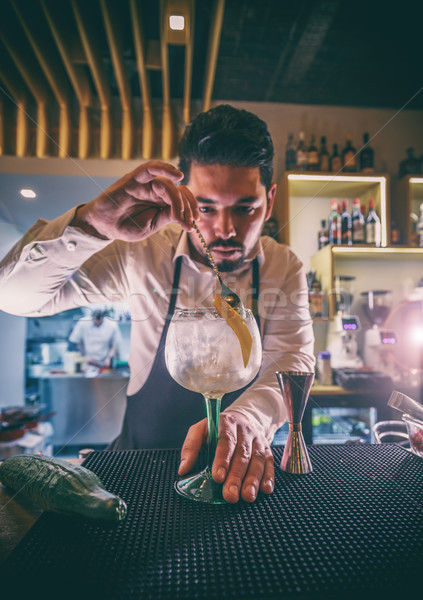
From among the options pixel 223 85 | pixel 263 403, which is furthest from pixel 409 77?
pixel 263 403

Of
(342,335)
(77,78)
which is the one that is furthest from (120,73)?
(342,335)

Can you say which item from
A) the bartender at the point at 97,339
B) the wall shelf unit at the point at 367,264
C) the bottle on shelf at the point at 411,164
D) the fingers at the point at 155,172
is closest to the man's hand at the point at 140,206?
the fingers at the point at 155,172

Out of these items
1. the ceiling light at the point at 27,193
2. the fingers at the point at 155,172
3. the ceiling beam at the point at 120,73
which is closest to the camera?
the fingers at the point at 155,172

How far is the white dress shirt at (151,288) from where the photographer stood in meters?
1.19

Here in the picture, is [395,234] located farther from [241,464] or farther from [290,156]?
[241,464]

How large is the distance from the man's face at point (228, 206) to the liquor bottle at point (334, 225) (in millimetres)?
1698

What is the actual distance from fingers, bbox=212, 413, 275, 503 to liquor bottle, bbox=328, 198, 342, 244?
2.49 m

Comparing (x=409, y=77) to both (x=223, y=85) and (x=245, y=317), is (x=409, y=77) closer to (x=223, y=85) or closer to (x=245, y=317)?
(x=223, y=85)

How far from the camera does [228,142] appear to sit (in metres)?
1.34

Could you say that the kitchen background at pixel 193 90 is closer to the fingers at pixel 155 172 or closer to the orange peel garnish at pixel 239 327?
the fingers at pixel 155 172

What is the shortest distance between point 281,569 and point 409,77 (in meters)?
3.58

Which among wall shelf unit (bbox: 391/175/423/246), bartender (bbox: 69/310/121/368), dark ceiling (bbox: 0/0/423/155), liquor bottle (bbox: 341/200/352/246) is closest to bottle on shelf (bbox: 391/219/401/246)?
wall shelf unit (bbox: 391/175/423/246)

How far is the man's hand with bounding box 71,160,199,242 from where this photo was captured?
0.86 meters

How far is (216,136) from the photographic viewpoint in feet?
4.44
